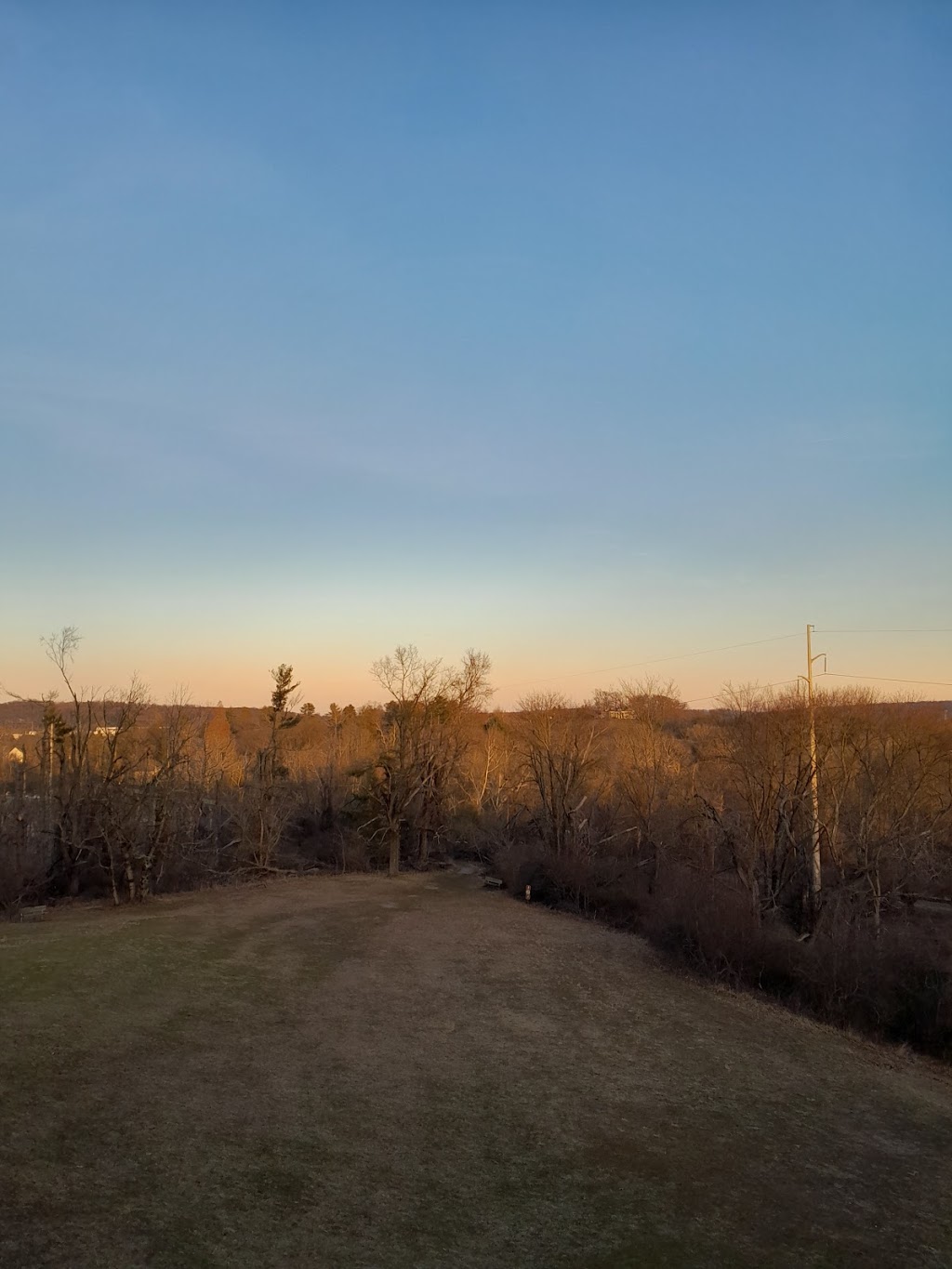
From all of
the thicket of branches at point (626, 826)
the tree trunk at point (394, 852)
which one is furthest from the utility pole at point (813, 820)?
the tree trunk at point (394, 852)

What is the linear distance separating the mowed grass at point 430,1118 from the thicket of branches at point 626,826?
2.00 meters

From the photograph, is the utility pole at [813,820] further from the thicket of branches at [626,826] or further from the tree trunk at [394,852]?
the tree trunk at [394,852]

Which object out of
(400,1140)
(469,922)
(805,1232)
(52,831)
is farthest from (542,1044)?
(52,831)

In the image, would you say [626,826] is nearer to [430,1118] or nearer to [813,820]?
[813,820]

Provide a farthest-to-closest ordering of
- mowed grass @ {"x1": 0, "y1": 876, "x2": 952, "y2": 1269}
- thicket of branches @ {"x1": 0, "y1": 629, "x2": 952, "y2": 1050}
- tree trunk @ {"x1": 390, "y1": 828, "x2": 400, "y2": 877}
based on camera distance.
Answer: tree trunk @ {"x1": 390, "y1": 828, "x2": 400, "y2": 877} → thicket of branches @ {"x1": 0, "y1": 629, "x2": 952, "y2": 1050} → mowed grass @ {"x1": 0, "y1": 876, "x2": 952, "y2": 1269}

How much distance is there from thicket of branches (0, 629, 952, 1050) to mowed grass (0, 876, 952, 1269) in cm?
200

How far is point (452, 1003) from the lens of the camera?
13.4 meters

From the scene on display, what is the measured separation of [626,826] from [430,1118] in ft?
81.0

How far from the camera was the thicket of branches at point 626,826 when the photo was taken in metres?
16.9

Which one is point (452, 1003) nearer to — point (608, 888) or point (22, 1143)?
point (22, 1143)

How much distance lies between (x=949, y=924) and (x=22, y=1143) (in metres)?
21.3

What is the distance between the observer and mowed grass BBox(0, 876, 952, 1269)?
252 inches

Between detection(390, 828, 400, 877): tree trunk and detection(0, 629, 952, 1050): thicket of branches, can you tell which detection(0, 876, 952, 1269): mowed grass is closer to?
detection(0, 629, 952, 1050): thicket of branches

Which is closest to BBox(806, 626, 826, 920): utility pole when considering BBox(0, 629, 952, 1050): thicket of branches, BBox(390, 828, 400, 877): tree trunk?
BBox(0, 629, 952, 1050): thicket of branches
